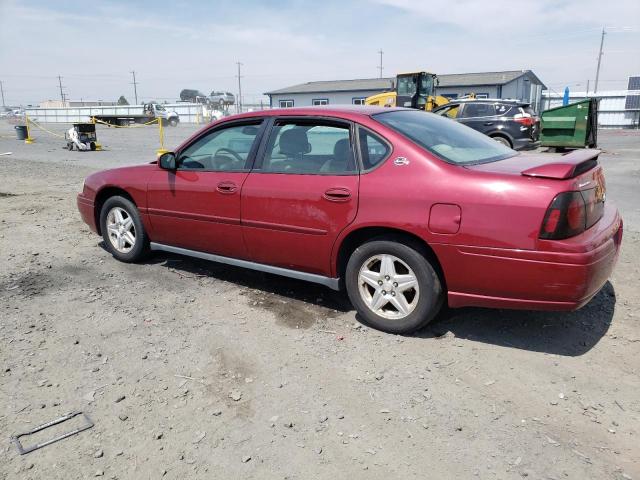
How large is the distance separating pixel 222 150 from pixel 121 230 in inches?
61.2

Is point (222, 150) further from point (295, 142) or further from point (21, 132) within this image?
point (21, 132)

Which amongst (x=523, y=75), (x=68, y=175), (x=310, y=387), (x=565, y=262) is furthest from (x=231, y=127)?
(x=523, y=75)

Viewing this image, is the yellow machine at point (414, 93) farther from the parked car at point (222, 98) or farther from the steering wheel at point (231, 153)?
the parked car at point (222, 98)

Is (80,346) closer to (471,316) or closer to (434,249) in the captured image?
(434,249)

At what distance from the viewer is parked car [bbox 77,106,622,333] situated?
3.03 m

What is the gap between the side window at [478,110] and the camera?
15656mm

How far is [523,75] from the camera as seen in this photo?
45656mm

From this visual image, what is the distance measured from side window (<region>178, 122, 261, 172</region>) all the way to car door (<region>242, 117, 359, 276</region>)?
217 millimetres

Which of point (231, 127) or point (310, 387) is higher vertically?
point (231, 127)

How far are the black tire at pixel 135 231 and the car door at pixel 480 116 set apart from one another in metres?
12.5

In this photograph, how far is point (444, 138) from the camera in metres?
3.80

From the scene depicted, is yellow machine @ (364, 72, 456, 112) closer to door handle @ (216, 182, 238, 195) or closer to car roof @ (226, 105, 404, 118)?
car roof @ (226, 105, 404, 118)

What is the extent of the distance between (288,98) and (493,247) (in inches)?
2043

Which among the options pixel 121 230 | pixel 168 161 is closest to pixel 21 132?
pixel 121 230
